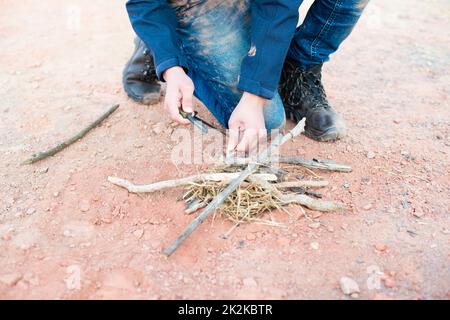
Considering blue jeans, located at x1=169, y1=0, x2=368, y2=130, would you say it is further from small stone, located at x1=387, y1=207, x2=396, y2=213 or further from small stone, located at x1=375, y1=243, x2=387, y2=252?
small stone, located at x1=375, y1=243, x2=387, y2=252

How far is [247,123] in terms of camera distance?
Answer: 5.24ft

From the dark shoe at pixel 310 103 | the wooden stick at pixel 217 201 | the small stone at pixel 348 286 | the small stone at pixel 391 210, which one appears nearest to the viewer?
the small stone at pixel 348 286

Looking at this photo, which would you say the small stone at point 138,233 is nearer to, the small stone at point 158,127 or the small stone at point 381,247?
the small stone at point 158,127

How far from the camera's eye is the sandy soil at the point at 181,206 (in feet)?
4.49

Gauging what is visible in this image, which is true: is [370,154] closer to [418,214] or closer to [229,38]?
[418,214]

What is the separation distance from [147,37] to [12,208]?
807mm

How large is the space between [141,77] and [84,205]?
0.93 meters

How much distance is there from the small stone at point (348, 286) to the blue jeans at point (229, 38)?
86 centimetres

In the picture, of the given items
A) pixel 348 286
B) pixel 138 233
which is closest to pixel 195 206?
pixel 138 233

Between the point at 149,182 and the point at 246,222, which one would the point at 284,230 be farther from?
the point at 149,182

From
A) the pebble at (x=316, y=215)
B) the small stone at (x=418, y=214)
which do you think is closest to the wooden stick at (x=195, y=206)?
the pebble at (x=316, y=215)

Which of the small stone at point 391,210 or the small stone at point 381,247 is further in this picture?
the small stone at point 391,210

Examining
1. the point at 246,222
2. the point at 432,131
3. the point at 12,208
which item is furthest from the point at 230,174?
the point at 432,131

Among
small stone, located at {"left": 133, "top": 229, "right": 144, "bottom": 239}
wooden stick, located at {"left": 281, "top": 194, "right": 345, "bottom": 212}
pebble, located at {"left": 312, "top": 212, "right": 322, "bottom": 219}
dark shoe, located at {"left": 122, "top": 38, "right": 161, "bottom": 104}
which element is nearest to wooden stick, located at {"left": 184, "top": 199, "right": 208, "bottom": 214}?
small stone, located at {"left": 133, "top": 229, "right": 144, "bottom": 239}
